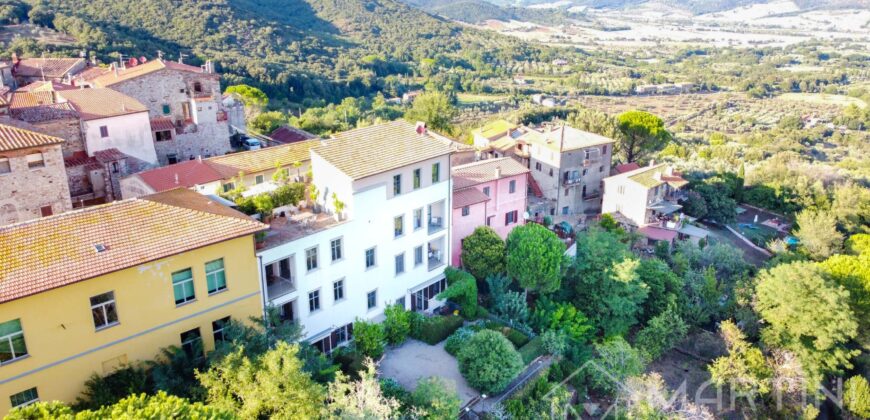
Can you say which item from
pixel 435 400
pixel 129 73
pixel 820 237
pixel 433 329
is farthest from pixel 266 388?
pixel 820 237

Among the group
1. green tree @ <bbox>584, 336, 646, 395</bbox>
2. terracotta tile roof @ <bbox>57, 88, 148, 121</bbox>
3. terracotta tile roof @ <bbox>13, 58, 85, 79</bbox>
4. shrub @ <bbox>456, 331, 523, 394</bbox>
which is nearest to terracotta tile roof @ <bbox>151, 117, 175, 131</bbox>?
terracotta tile roof @ <bbox>57, 88, 148, 121</bbox>

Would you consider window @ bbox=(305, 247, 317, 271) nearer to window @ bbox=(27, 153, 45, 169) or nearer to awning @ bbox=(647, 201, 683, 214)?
window @ bbox=(27, 153, 45, 169)

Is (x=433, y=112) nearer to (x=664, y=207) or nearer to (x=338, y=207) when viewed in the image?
(x=664, y=207)

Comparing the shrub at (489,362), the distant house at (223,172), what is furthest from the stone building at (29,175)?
the shrub at (489,362)

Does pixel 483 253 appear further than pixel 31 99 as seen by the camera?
No

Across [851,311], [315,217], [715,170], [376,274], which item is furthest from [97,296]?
[715,170]

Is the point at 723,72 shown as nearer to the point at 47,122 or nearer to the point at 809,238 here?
the point at 809,238
